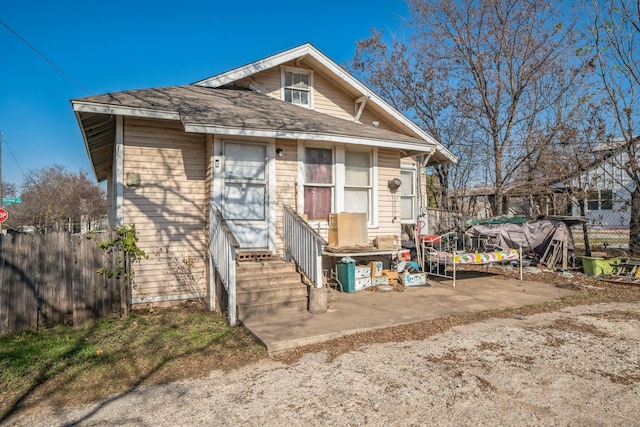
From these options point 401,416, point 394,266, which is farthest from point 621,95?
point 401,416

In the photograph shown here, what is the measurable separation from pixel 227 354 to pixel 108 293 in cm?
276

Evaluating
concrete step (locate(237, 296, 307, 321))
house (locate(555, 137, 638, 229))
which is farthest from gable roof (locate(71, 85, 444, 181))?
house (locate(555, 137, 638, 229))

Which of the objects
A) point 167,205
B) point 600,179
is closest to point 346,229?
point 167,205

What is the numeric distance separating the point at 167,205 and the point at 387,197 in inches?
195

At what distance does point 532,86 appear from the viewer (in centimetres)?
1722

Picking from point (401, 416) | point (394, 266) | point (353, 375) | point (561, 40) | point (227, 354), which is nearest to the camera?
point (401, 416)

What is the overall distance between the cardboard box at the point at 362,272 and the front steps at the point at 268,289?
165cm

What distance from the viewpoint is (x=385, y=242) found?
28.9 feet

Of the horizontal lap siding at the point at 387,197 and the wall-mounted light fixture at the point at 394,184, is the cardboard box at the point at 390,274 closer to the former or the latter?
the horizontal lap siding at the point at 387,197

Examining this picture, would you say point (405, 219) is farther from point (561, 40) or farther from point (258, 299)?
point (561, 40)

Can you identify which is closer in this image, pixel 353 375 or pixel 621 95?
pixel 353 375

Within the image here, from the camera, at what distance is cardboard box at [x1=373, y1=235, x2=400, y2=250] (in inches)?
338

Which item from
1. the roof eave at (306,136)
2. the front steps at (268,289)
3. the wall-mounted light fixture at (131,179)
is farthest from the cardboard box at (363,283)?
the wall-mounted light fixture at (131,179)

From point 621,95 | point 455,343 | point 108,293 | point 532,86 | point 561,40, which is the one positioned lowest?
point 455,343
